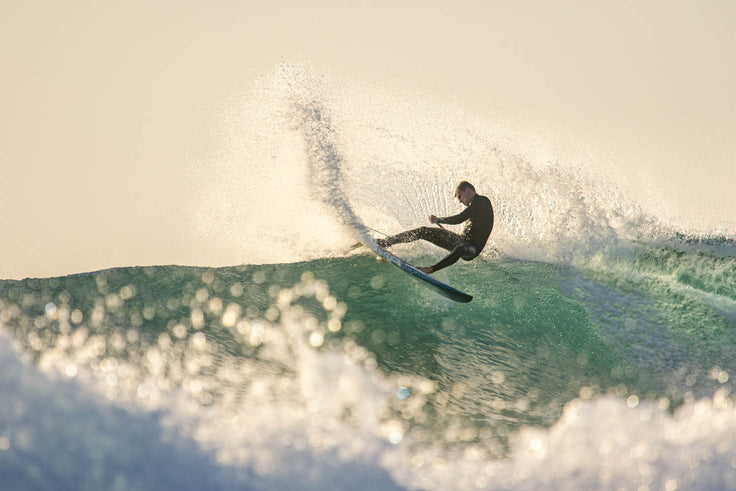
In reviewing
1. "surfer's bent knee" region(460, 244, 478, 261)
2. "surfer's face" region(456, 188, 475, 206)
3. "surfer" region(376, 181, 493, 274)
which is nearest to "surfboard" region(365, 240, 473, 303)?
"surfer" region(376, 181, 493, 274)

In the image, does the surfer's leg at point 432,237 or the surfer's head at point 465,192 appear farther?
the surfer's leg at point 432,237

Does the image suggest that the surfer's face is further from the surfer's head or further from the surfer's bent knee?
the surfer's bent knee

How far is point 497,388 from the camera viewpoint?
4.34 m

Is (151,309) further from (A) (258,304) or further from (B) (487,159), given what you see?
(B) (487,159)

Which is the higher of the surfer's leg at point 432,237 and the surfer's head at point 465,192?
the surfer's head at point 465,192

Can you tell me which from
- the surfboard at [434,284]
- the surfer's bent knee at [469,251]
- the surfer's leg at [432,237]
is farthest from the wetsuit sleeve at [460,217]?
the surfboard at [434,284]

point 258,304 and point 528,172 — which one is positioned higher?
point 528,172

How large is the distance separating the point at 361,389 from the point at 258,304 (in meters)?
1.90

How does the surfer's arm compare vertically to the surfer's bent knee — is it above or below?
above

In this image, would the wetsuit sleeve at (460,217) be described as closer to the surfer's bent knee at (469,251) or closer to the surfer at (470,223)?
the surfer at (470,223)

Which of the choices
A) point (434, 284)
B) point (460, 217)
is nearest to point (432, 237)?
point (460, 217)

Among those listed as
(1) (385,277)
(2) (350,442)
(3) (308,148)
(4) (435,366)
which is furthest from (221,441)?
(3) (308,148)

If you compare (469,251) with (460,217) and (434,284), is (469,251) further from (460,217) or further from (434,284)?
(434,284)

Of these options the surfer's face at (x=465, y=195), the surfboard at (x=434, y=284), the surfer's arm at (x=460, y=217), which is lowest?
the surfboard at (x=434, y=284)
